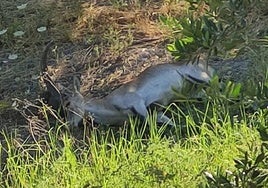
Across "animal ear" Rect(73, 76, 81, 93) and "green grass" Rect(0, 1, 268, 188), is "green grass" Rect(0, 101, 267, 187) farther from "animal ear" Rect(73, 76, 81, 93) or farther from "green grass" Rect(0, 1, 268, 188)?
"animal ear" Rect(73, 76, 81, 93)

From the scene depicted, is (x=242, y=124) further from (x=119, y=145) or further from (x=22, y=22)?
(x=22, y=22)

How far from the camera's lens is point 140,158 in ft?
13.2

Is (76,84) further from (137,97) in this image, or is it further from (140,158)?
(140,158)

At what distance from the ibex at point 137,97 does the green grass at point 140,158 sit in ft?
2.02

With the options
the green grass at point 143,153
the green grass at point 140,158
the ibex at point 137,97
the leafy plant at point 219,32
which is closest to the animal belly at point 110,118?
the ibex at point 137,97

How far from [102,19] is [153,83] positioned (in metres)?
1.65

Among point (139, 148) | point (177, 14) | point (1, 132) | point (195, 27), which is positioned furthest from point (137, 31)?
point (195, 27)

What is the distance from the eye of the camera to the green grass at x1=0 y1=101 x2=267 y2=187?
12.5 ft

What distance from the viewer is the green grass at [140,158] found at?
382 centimetres

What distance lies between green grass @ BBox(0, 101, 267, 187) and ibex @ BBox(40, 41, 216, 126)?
62 centimetres

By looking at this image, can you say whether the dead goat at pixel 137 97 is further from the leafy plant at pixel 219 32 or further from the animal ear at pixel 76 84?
the leafy plant at pixel 219 32

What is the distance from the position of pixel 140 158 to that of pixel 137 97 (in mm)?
1425

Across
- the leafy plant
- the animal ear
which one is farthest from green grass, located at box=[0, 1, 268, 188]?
the leafy plant

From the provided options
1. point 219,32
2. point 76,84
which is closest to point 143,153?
point 76,84
